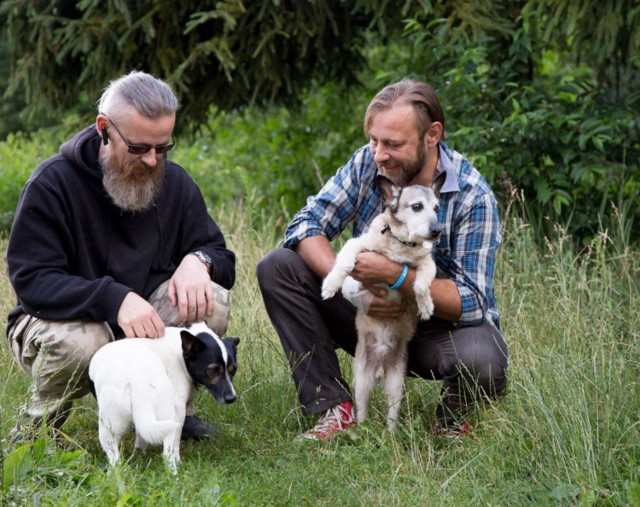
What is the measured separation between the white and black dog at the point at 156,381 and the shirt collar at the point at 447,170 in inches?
51.7

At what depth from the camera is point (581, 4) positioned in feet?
20.6

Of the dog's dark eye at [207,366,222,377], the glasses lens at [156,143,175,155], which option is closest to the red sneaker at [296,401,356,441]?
the dog's dark eye at [207,366,222,377]

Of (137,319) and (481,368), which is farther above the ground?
(137,319)

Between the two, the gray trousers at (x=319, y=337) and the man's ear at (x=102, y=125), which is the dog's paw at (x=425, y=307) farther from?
the man's ear at (x=102, y=125)

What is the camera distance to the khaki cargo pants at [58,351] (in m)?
4.10

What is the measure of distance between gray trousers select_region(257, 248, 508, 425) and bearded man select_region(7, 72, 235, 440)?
11.4 inches

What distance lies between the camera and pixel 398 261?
14.3 feet

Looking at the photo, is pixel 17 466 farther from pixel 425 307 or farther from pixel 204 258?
pixel 425 307

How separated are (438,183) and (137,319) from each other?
1.55 m

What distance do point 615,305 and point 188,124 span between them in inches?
185

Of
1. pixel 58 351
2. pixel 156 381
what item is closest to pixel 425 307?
pixel 156 381

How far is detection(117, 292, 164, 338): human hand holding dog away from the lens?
401 cm

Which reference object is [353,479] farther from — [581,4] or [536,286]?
[581,4]

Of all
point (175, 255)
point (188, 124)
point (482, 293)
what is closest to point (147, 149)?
point (175, 255)
